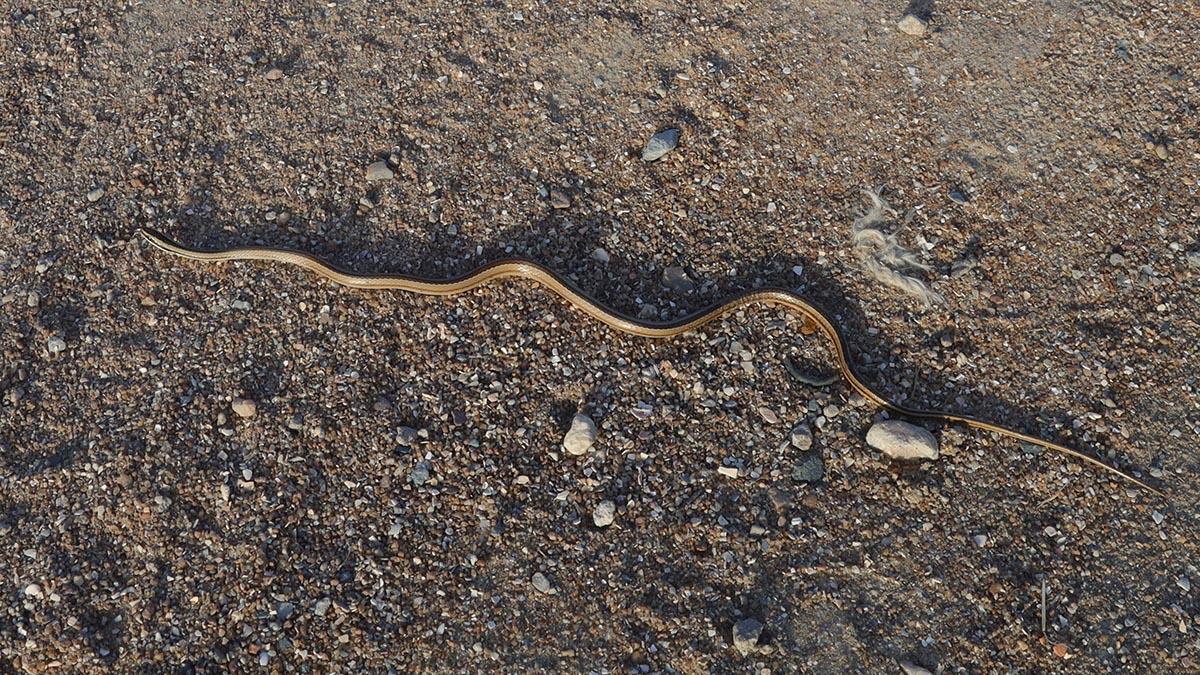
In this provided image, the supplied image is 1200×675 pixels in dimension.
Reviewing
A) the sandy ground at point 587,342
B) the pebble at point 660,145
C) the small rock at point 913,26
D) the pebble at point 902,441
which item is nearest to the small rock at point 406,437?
the sandy ground at point 587,342

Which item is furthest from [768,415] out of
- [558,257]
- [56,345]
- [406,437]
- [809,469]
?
[56,345]

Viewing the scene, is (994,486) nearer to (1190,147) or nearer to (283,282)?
(1190,147)

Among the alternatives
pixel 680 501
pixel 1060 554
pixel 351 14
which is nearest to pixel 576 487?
pixel 680 501

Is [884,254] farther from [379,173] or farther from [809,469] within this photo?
[379,173]

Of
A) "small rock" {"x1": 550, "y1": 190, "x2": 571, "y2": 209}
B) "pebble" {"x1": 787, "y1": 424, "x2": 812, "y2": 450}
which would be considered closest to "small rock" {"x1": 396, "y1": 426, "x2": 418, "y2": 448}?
"small rock" {"x1": 550, "y1": 190, "x2": 571, "y2": 209}

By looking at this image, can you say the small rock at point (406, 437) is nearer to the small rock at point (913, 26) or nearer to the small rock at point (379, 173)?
the small rock at point (379, 173)

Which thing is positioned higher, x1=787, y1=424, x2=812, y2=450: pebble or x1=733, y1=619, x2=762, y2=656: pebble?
x1=787, y1=424, x2=812, y2=450: pebble

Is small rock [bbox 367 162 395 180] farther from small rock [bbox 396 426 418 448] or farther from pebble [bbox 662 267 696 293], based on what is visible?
pebble [bbox 662 267 696 293]
